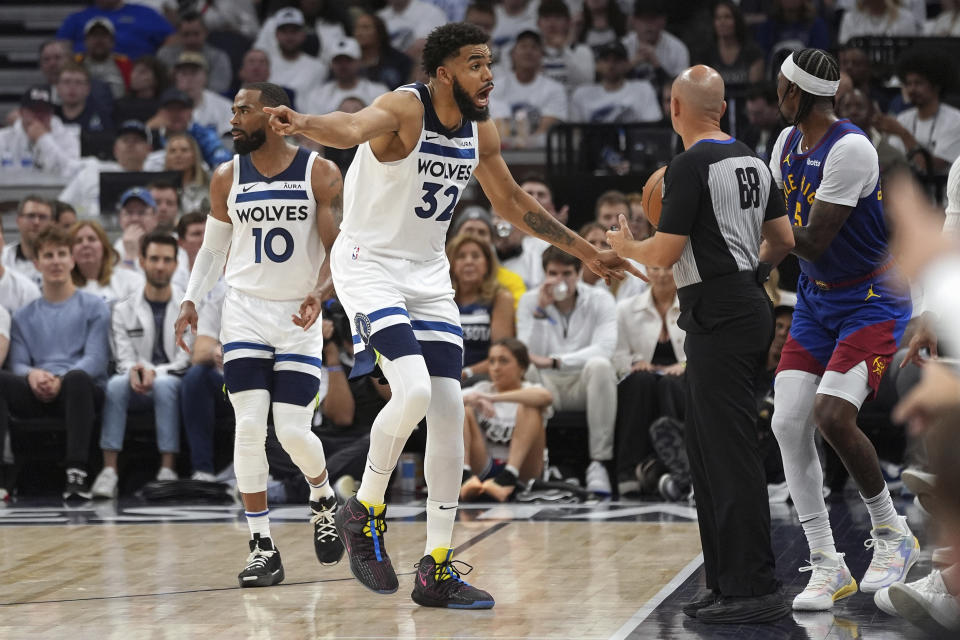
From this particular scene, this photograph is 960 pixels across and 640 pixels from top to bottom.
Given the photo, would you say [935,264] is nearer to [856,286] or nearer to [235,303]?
[856,286]

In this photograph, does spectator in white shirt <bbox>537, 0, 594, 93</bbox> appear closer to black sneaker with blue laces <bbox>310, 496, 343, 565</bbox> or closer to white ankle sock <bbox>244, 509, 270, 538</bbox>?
black sneaker with blue laces <bbox>310, 496, 343, 565</bbox>

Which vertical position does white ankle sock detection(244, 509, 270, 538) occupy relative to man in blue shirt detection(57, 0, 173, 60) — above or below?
below

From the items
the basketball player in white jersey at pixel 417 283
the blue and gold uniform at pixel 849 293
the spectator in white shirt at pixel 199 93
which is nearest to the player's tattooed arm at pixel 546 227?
the basketball player in white jersey at pixel 417 283

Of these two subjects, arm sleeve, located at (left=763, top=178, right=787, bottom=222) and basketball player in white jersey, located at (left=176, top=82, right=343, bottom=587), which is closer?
arm sleeve, located at (left=763, top=178, right=787, bottom=222)

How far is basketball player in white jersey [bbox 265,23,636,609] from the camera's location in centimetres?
511

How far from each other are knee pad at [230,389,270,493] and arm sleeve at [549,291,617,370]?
3.50m

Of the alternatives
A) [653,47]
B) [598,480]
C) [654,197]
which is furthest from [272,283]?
[653,47]

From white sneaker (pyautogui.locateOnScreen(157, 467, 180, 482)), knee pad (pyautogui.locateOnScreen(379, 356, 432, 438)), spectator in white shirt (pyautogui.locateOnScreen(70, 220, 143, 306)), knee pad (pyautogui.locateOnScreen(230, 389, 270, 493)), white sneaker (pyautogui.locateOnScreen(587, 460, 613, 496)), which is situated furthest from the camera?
spectator in white shirt (pyautogui.locateOnScreen(70, 220, 143, 306))

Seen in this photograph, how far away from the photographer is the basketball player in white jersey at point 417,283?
201 inches

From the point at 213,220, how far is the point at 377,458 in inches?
62.4

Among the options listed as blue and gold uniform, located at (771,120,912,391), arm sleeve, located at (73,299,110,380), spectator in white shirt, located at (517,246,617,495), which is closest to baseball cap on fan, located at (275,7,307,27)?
arm sleeve, located at (73,299,110,380)

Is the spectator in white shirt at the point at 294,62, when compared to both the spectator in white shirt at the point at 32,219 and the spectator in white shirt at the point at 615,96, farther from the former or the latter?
the spectator in white shirt at the point at 32,219

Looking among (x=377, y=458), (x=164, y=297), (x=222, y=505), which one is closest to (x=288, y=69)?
(x=164, y=297)

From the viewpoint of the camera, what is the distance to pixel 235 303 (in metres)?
6.11
